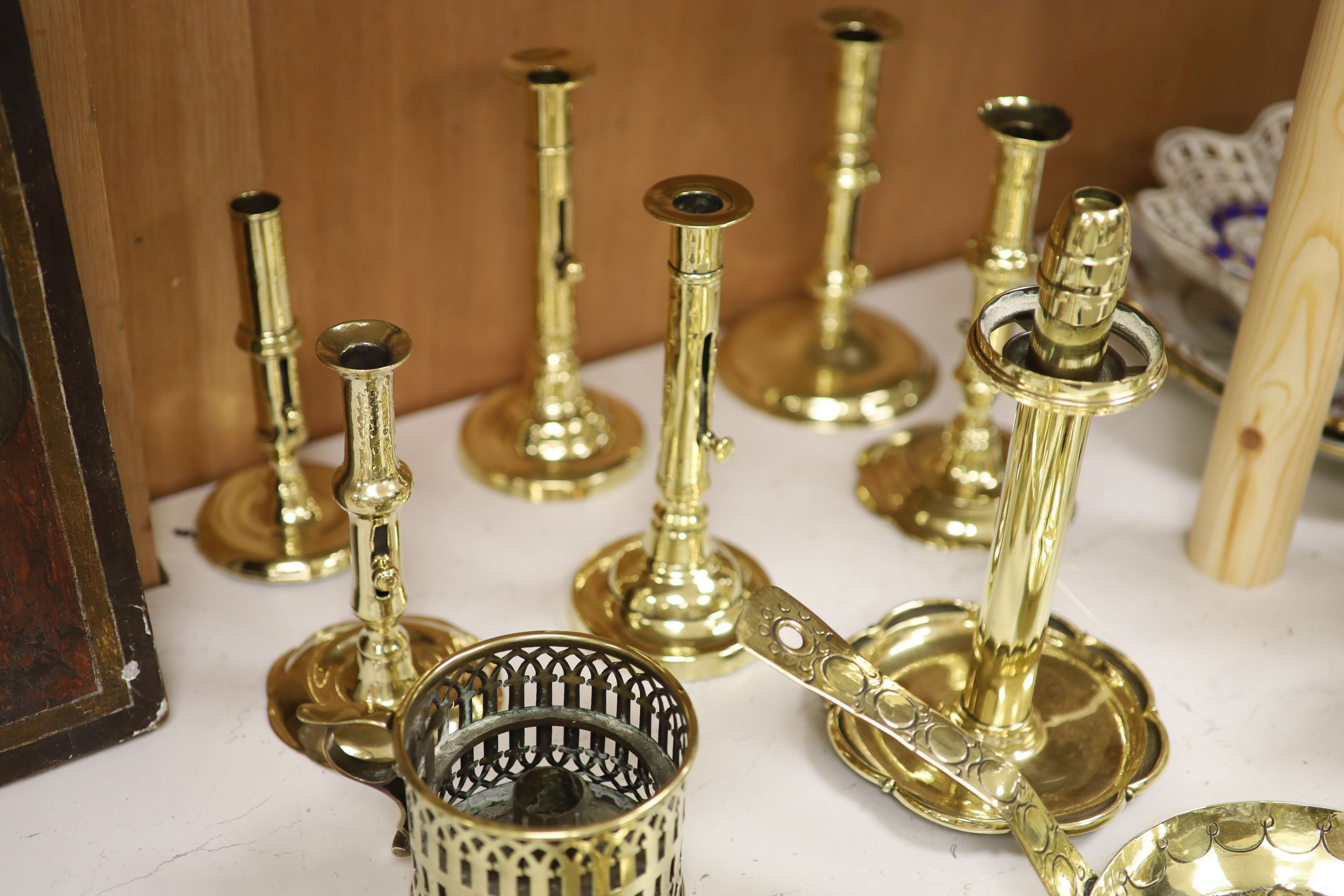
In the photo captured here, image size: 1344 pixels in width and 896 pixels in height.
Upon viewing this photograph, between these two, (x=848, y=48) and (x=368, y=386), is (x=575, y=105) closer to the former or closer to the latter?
(x=848, y=48)

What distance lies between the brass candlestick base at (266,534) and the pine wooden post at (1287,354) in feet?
1.53

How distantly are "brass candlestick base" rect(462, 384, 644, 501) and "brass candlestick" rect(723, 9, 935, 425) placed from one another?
0.36 feet

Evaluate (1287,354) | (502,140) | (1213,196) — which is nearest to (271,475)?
(502,140)

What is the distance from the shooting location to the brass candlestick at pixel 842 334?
2.78 ft

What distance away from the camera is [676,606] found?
707 mm

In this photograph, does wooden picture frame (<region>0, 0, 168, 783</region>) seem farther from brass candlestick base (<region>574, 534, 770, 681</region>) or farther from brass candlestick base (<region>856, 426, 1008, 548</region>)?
brass candlestick base (<region>856, 426, 1008, 548</region>)

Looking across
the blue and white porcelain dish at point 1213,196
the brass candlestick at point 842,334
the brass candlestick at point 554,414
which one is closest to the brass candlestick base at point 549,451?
the brass candlestick at point 554,414

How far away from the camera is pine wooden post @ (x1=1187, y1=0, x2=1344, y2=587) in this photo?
0.65 m

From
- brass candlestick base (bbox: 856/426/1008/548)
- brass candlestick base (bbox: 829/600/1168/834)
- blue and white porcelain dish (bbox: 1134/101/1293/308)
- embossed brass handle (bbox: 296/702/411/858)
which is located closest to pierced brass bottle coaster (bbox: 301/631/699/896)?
embossed brass handle (bbox: 296/702/411/858)

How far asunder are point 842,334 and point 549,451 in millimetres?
231

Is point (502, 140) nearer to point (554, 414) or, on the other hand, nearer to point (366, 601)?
point (554, 414)

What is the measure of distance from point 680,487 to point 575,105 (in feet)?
0.88

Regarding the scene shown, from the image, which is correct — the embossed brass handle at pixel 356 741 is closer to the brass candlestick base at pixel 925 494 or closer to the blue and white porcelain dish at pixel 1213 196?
the brass candlestick base at pixel 925 494

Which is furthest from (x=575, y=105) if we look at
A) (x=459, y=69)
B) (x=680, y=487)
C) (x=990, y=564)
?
(x=990, y=564)
